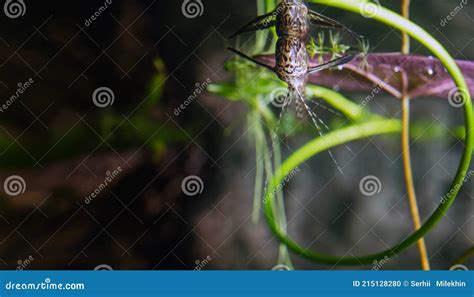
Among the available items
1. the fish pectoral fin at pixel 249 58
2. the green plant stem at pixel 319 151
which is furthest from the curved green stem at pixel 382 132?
the fish pectoral fin at pixel 249 58

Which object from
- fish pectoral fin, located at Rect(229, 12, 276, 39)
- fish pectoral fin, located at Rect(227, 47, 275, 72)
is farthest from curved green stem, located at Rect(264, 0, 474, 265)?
fish pectoral fin, located at Rect(227, 47, 275, 72)

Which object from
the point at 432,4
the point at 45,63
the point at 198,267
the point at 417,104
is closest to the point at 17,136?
the point at 45,63

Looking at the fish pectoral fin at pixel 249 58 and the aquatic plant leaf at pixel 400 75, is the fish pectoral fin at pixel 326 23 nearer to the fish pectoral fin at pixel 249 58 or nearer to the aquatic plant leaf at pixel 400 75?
the aquatic plant leaf at pixel 400 75
